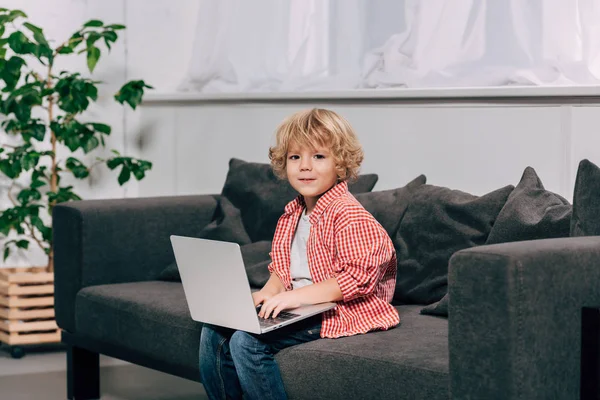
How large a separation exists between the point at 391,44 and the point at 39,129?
1568 millimetres

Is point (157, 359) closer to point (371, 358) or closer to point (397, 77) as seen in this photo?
point (371, 358)

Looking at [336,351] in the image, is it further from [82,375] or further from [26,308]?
[26,308]

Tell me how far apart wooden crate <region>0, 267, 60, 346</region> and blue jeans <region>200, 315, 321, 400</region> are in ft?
5.96

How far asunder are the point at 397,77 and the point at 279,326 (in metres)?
1.49

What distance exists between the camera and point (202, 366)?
2.62 metres

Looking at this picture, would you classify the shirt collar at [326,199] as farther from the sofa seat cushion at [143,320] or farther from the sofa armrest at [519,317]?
the sofa armrest at [519,317]

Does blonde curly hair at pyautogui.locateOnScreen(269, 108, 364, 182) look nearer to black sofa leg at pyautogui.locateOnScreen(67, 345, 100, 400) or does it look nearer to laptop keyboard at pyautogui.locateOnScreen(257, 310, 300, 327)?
laptop keyboard at pyautogui.locateOnScreen(257, 310, 300, 327)

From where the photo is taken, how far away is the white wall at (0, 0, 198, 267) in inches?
188

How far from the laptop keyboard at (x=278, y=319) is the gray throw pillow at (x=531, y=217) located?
591mm

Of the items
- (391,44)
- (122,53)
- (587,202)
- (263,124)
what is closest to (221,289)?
(587,202)

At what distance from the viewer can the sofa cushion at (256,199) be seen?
3.50 meters

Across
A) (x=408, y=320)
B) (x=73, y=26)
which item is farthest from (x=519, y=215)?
(x=73, y=26)

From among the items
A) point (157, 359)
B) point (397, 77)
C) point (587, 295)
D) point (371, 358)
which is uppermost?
point (397, 77)

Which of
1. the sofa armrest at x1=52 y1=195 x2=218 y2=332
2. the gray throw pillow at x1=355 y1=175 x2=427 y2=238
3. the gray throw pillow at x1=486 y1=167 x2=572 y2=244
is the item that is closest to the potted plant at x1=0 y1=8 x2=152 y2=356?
the sofa armrest at x1=52 y1=195 x2=218 y2=332
